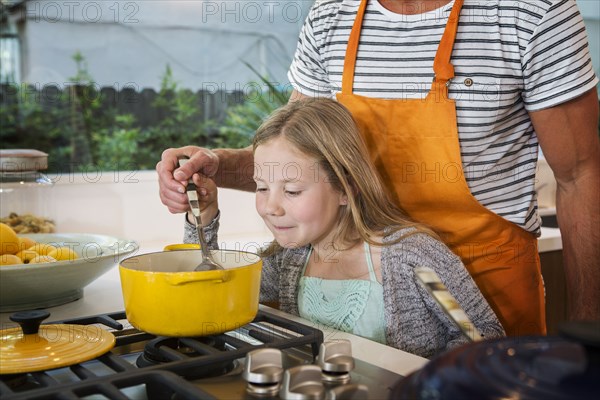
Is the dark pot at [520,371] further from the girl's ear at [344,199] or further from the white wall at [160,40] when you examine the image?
the white wall at [160,40]

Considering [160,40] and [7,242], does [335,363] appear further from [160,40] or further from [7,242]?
[160,40]

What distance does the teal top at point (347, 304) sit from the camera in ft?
4.47

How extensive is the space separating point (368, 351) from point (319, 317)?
1.56 feet

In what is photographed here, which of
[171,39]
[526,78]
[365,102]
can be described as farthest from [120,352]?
[171,39]

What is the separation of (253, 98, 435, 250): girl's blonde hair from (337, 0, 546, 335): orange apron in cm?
5

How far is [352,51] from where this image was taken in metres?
1.46

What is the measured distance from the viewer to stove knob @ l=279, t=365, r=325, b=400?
66 centimetres

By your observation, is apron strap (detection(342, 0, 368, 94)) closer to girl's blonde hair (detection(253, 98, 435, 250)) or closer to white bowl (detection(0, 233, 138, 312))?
girl's blonde hair (detection(253, 98, 435, 250))

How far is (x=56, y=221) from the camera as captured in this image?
84.9 inches

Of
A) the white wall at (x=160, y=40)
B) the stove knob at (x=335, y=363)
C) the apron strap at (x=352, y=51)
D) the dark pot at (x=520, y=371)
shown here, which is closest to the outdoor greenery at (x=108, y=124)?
the white wall at (x=160, y=40)

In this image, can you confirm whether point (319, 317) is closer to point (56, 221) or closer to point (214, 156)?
point (214, 156)

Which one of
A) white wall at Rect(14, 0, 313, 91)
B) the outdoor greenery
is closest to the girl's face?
the outdoor greenery

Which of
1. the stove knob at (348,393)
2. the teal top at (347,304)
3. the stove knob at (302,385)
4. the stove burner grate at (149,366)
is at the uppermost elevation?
the stove knob at (302,385)

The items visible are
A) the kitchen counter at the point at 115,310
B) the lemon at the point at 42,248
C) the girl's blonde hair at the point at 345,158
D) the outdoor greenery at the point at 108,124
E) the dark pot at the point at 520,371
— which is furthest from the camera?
the outdoor greenery at the point at 108,124
